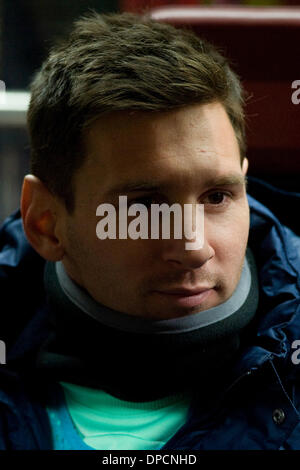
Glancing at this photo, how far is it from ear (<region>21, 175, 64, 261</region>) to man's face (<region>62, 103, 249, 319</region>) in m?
0.08

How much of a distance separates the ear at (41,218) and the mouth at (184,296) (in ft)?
0.80

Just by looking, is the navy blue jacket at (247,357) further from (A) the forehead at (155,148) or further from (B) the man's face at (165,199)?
(A) the forehead at (155,148)

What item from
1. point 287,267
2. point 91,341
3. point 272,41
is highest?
point 272,41

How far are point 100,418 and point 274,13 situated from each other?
912mm

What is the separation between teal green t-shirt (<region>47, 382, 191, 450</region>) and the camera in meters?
1.10

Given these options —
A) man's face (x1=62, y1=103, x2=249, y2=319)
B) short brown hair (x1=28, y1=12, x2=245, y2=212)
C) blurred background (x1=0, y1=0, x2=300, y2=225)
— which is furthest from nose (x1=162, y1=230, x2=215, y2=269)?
blurred background (x1=0, y1=0, x2=300, y2=225)

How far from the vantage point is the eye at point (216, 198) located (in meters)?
1.05

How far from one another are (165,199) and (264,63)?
0.50 m

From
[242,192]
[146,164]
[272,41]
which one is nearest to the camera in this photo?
[146,164]

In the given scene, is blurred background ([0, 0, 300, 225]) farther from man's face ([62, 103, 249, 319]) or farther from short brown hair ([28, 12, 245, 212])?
man's face ([62, 103, 249, 319])

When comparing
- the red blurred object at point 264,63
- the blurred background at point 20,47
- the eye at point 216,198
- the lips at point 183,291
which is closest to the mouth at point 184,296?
the lips at point 183,291
